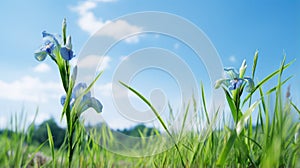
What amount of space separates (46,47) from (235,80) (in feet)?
3.24

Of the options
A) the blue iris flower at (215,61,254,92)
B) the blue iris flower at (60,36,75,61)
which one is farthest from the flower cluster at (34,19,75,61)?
the blue iris flower at (215,61,254,92)

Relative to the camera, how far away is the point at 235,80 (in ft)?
6.04

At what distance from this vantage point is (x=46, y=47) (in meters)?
1.81

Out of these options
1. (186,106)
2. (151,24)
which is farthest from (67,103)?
(151,24)

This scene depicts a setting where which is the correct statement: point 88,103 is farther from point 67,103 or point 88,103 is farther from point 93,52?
point 93,52

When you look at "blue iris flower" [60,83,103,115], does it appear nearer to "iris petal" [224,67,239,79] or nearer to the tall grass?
the tall grass

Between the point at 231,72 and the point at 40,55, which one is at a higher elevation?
the point at 40,55

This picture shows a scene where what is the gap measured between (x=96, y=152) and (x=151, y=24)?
118cm

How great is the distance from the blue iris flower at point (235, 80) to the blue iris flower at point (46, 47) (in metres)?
0.88

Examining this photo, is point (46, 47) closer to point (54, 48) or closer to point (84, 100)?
point (54, 48)

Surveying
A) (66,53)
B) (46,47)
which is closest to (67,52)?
(66,53)

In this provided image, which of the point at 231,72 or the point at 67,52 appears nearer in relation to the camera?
the point at 67,52

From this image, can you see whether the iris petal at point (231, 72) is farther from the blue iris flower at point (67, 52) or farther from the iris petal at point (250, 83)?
the blue iris flower at point (67, 52)

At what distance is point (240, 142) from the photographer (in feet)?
5.59
